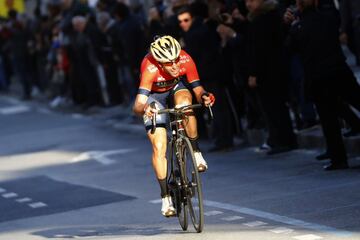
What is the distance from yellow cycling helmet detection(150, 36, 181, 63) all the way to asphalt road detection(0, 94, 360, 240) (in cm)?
143

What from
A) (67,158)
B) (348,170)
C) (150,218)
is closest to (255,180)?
(348,170)

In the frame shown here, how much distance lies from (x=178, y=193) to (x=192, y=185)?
327mm

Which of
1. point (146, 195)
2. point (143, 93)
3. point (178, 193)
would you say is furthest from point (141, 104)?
point (146, 195)

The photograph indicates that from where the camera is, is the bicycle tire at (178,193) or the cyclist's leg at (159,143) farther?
the cyclist's leg at (159,143)

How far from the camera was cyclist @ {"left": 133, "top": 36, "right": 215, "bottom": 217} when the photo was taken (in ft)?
35.7

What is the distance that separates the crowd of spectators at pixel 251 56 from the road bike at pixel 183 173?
361 cm

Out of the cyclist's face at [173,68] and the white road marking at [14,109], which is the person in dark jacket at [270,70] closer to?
the cyclist's face at [173,68]

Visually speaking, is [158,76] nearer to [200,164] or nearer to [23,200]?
[200,164]

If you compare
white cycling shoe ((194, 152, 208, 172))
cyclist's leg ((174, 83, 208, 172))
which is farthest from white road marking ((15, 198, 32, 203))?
white cycling shoe ((194, 152, 208, 172))

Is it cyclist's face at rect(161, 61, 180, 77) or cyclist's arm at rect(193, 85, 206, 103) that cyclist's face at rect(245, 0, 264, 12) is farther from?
cyclist's face at rect(161, 61, 180, 77)

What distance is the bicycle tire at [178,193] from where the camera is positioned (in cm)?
1089

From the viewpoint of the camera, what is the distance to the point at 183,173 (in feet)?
35.7

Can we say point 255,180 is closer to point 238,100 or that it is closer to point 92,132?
point 238,100

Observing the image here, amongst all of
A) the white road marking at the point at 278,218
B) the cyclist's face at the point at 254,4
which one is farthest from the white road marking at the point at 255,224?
the cyclist's face at the point at 254,4
